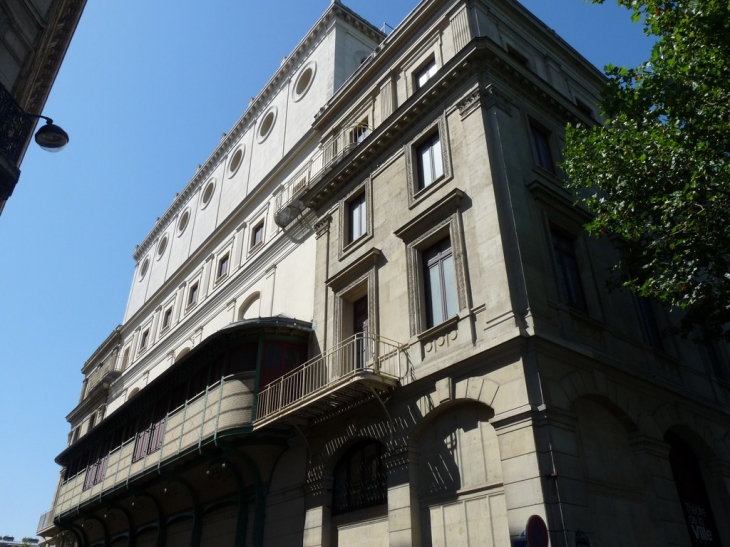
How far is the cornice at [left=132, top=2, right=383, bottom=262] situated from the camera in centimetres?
2742

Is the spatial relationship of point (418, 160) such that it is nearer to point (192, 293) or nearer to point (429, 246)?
point (429, 246)

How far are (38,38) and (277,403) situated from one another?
10297 mm

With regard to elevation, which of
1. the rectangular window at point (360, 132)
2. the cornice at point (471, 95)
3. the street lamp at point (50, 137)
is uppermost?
the rectangular window at point (360, 132)

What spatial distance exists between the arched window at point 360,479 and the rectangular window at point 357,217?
658cm

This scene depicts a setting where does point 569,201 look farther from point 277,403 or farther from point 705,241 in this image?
point 277,403

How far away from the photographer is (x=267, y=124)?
3027 cm

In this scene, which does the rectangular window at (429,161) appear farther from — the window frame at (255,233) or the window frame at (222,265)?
the window frame at (222,265)

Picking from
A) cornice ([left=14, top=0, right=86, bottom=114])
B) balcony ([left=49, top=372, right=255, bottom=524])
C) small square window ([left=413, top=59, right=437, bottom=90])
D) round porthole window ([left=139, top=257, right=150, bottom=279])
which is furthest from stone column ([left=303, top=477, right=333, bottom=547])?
round porthole window ([left=139, top=257, right=150, bottom=279])

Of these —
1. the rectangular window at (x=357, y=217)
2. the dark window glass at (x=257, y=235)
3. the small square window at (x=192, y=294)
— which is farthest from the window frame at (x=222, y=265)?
the rectangular window at (x=357, y=217)

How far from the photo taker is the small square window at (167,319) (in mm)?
33000

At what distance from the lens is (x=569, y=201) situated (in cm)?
1590

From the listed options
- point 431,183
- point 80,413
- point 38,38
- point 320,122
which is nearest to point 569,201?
point 431,183

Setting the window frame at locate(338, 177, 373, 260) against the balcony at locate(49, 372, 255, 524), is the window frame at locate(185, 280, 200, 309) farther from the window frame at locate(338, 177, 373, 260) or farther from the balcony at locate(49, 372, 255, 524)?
the window frame at locate(338, 177, 373, 260)

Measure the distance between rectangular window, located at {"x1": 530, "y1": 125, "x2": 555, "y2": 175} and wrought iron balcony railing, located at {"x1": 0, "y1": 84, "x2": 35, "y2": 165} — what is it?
12.1 meters
